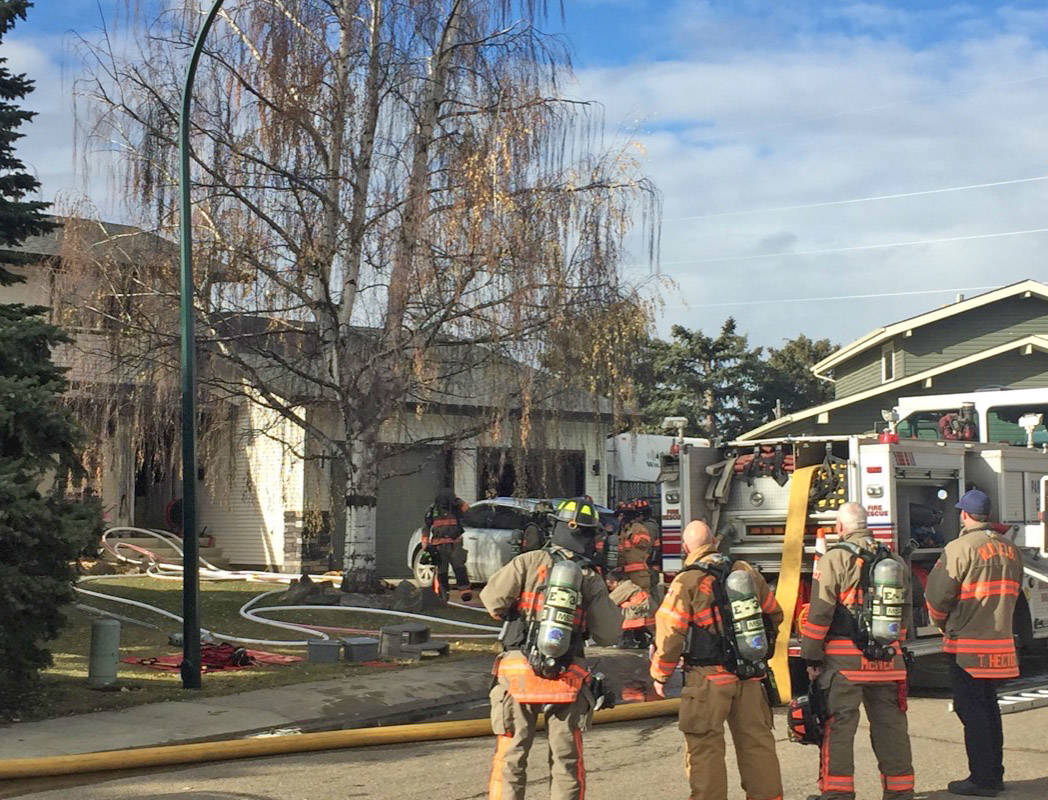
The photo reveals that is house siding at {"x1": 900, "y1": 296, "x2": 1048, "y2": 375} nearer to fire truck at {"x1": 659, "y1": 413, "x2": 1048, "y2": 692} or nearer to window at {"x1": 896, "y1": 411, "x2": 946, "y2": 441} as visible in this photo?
window at {"x1": 896, "y1": 411, "x2": 946, "y2": 441}

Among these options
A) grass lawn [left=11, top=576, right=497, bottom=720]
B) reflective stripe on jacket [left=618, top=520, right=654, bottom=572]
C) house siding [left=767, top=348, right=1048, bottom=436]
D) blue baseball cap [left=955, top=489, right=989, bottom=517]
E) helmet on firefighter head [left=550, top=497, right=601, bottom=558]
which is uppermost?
house siding [left=767, top=348, right=1048, bottom=436]

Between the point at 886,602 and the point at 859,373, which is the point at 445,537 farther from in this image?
the point at 859,373

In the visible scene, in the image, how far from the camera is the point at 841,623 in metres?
7.34

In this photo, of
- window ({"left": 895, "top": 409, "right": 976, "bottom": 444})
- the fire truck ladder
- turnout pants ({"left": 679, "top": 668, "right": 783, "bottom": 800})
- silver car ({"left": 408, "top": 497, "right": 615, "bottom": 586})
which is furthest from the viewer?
silver car ({"left": 408, "top": 497, "right": 615, "bottom": 586})

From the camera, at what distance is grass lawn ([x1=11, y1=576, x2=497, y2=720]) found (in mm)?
10406

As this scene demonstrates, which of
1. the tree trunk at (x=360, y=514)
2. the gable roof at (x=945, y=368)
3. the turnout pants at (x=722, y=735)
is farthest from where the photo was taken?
the gable roof at (x=945, y=368)

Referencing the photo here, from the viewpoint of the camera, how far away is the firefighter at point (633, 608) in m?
11.9

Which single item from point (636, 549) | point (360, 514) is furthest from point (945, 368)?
point (636, 549)

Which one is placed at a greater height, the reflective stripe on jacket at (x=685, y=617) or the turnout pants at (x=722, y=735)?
the reflective stripe on jacket at (x=685, y=617)

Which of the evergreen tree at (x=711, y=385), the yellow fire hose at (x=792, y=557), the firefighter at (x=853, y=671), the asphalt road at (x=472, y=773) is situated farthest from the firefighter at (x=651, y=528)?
the evergreen tree at (x=711, y=385)

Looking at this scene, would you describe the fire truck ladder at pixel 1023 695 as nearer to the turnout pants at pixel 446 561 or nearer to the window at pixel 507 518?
the turnout pants at pixel 446 561

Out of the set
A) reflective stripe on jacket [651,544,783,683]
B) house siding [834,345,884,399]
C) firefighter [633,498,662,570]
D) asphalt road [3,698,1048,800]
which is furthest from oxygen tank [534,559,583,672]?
house siding [834,345,884,399]

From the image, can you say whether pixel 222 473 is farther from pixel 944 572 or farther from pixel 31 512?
pixel 944 572

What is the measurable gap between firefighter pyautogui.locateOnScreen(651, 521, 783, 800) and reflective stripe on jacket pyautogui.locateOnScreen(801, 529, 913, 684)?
70cm
